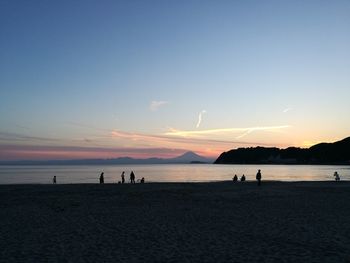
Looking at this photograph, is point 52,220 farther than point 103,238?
Yes

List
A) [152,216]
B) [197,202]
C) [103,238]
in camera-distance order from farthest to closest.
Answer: [197,202] → [152,216] → [103,238]

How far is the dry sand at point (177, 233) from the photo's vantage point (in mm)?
10875

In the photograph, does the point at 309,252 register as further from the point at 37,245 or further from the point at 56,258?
the point at 37,245

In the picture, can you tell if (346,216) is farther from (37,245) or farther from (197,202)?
(37,245)

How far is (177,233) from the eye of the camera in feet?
47.0

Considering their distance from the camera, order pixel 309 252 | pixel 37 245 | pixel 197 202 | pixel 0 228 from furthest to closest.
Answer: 1. pixel 197 202
2. pixel 0 228
3. pixel 37 245
4. pixel 309 252

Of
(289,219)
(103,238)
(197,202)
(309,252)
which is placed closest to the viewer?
(309,252)

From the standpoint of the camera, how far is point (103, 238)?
528 inches

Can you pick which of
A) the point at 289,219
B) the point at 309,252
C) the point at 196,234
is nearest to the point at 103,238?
the point at 196,234

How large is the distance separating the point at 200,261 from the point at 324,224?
7.94m

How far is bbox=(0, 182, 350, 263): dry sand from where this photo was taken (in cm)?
1088

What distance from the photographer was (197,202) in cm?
2545

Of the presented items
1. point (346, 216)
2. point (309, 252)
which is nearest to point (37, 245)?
point (309, 252)

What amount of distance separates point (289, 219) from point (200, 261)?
8534 mm
